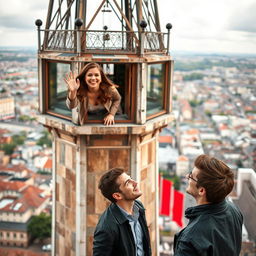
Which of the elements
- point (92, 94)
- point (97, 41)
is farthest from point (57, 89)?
point (97, 41)

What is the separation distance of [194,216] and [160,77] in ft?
6.53

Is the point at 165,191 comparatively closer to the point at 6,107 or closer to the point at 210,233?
the point at 210,233

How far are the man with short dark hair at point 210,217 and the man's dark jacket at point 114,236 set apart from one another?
1.00ft

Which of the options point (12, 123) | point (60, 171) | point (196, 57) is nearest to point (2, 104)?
point (12, 123)

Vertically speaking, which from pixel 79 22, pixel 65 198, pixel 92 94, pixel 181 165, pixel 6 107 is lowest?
pixel 181 165

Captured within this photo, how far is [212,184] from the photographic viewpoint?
66.0 inches

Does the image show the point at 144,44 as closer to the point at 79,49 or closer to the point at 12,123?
the point at 79,49

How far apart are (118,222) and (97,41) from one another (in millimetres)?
1658

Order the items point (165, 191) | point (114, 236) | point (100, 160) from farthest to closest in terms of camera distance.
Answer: point (165, 191) < point (100, 160) < point (114, 236)

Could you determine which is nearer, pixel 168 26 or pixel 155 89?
pixel 168 26

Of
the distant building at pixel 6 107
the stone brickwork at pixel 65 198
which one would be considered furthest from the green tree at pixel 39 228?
the stone brickwork at pixel 65 198

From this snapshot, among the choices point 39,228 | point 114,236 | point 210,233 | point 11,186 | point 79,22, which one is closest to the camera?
point 210,233

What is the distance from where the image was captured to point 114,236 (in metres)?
1.93

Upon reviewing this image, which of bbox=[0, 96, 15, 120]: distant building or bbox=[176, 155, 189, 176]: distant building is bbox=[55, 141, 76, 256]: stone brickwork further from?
bbox=[176, 155, 189, 176]: distant building
